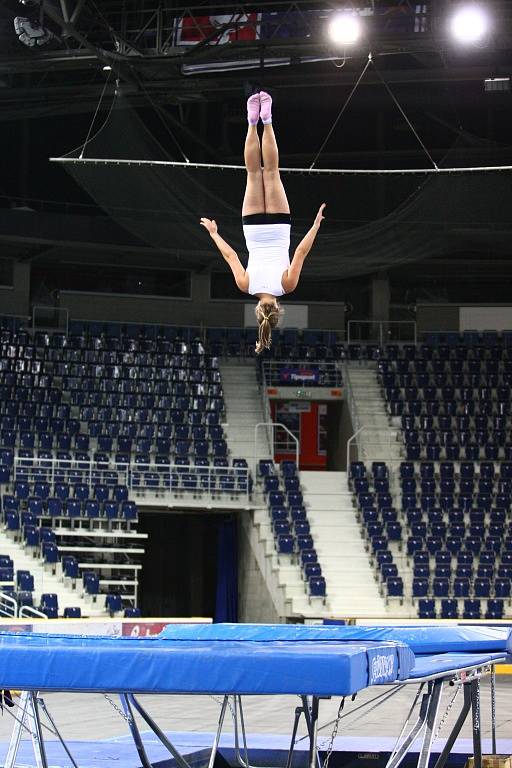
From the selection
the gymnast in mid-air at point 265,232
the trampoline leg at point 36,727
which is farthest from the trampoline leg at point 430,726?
the gymnast in mid-air at point 265,232

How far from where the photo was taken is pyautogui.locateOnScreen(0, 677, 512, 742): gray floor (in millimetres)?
10562

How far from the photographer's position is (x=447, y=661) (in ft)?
22.1

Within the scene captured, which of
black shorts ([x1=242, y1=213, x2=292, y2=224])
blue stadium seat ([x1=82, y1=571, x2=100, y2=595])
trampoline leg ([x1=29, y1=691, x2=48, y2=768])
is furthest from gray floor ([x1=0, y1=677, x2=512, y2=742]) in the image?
blue stadium seat ([x1=82, y1=571, x2=100, y2=595])

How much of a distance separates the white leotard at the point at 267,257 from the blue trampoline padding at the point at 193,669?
404 cm

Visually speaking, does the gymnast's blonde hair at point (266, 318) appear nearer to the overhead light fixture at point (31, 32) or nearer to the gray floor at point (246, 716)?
the gray floor at point (246, 716)

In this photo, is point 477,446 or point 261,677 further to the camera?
point 477,446

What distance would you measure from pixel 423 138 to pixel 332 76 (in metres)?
6.44

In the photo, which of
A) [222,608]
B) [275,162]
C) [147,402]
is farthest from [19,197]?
[275,162]

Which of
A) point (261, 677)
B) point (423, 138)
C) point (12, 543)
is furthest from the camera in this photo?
point (423, 138)

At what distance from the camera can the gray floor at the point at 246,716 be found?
34.7 ft

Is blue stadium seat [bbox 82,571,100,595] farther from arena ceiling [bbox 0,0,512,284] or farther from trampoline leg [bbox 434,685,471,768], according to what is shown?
trampoline leg [bbox 434,685,471,768]

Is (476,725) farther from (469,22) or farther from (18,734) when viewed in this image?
(469,22)

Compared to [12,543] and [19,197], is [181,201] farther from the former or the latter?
[19,197]

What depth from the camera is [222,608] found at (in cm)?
2344
